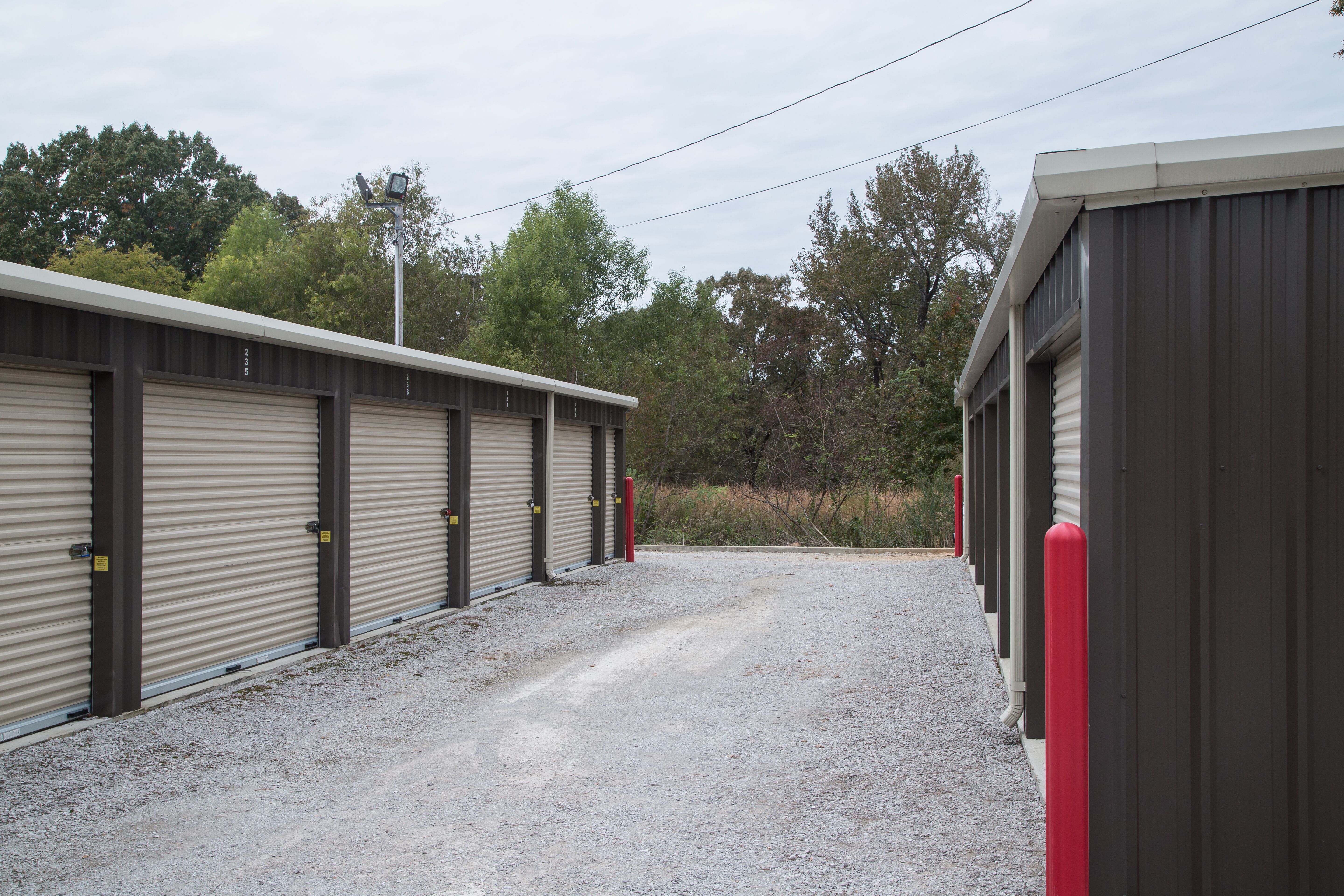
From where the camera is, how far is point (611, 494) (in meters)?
14.4

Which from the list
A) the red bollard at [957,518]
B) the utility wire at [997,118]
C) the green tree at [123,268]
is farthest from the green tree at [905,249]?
the green tree at [123,268]

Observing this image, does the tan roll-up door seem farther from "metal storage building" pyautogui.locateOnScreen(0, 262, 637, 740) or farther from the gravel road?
the gravel road

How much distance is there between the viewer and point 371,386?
323 inches

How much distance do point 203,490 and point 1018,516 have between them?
5.45 metres

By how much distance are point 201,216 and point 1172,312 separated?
140ft

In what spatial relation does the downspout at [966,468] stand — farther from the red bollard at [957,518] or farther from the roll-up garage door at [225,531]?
the roll-up garage door at [225,531]

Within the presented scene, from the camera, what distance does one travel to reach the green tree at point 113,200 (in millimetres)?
36875

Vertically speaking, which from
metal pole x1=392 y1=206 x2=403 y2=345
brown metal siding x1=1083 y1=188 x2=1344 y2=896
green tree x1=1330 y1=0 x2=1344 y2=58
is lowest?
brown metal siding x1=1083 y1=188 x2=1344 y2=896

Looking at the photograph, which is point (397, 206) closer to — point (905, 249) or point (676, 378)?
point (676, 378)

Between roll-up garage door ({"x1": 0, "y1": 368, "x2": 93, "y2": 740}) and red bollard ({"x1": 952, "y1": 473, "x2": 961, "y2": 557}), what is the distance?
1220 centimetres

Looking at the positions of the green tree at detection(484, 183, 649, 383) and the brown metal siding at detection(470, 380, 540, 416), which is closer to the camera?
the brown metal siding at detection(470, 380, 540, 416)

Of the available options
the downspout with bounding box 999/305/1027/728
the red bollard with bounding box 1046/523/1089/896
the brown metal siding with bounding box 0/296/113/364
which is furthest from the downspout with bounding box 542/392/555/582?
the red bollard with bounding box 1046/523/1089/896

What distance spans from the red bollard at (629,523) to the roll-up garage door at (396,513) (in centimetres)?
517

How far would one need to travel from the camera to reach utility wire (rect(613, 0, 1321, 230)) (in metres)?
11.8
